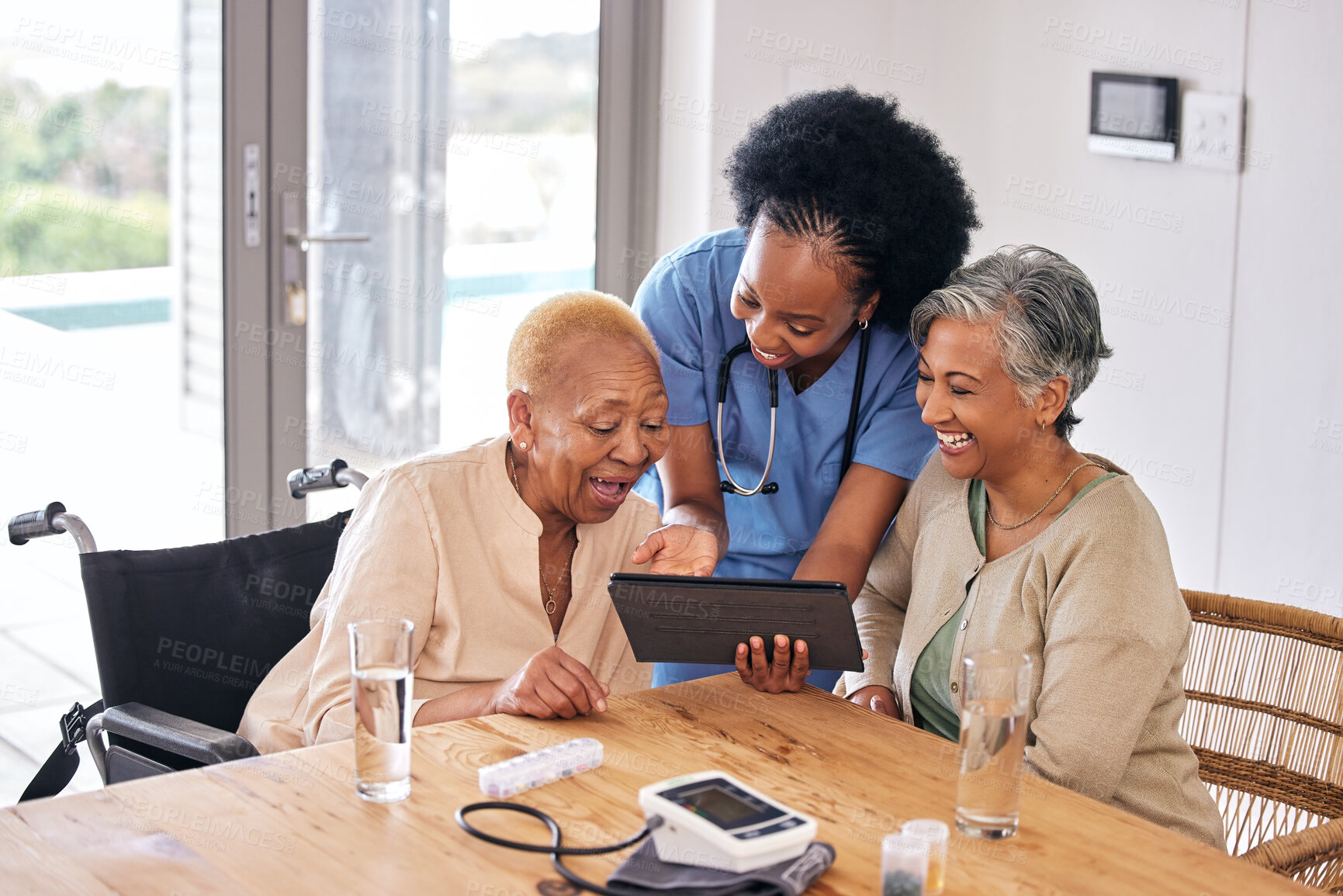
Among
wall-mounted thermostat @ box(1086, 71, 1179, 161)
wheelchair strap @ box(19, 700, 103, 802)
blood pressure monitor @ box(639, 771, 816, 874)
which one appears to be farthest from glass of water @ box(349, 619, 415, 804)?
wall-mounted thermostat @ box(1086, 71, 1179, 161)

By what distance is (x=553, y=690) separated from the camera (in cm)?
156

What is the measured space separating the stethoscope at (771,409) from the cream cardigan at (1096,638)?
0.27 meters

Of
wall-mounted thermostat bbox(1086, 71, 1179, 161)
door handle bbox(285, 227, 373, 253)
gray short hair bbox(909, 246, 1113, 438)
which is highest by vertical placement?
wall-mounted thermostat bbox(1086, 71, 1179, 161)

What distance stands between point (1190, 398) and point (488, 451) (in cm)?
187

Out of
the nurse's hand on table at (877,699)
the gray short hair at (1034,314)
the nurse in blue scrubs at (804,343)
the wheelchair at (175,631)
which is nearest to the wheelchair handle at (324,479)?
the wheelchair at (175,631)

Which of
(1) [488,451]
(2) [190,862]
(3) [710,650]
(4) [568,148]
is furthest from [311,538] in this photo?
(4) [568,148]

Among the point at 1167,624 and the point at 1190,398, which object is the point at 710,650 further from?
the point at 1190,398

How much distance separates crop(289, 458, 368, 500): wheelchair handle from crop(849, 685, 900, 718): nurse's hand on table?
0.89m

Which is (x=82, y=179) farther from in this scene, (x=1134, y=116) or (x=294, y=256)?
(x=1134, y=116)

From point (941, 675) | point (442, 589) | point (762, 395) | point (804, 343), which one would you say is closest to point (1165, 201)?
point (762, 395)

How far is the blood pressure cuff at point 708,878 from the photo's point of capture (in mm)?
1146

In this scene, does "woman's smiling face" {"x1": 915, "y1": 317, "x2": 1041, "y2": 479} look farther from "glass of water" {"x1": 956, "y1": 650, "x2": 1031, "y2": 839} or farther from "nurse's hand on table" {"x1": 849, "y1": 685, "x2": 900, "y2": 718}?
"glass of water" {"x1": 956, "y1": 650, "x2": 1031, "y2": 839}

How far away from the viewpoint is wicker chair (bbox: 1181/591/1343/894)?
6.14ft

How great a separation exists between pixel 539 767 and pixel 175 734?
0.57m
